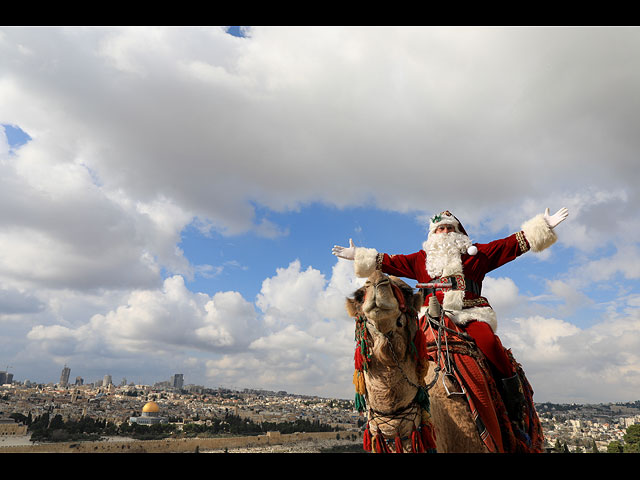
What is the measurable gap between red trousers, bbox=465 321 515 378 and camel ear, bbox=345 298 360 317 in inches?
79.5

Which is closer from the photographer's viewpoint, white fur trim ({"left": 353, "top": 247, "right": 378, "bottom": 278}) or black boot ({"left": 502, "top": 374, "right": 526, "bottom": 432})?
black boot ({"left": 502, "top": 374, "right": 526, "bottom": 432})

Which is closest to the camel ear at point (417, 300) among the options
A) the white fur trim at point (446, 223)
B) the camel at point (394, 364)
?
the camel at point (394, 364)

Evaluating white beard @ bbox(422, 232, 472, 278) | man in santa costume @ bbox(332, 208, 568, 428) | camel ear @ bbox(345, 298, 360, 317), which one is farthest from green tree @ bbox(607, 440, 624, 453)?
camel ear @ bbox(345, 298, 360, 317)

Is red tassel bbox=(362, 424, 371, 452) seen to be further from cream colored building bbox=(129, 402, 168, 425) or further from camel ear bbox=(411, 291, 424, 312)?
cream colored building bbox=(129, 402, 168, 425)

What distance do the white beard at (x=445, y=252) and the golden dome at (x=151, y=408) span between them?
108 m

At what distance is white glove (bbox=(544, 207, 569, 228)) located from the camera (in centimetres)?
546

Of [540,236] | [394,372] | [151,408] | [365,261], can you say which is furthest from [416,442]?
[151,408]

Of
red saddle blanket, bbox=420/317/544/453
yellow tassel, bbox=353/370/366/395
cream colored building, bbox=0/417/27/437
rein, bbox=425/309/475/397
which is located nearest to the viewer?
yellow tassel, bbox=353/370/366/395

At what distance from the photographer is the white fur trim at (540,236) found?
5391 mm

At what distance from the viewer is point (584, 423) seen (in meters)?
19.2

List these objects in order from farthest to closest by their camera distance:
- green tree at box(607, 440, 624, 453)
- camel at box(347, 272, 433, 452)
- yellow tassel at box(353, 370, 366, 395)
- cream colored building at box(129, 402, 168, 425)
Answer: cream colored building at box(129, 402, 168, 425), green tree at box(607, 440, 624, 453), yellow tassel at box(353, 370, 366, 395), camel at box(347, 272, 433, 452)

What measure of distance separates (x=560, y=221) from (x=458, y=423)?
3.36m
